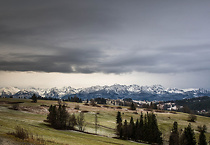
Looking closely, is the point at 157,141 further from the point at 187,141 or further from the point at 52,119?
the point at 52,119

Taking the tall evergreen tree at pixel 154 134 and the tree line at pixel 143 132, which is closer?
the tree line at pixel 143 132

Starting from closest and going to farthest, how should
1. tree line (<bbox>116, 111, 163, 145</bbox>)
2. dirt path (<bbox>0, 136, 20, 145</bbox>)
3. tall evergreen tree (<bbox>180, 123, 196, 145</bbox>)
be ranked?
dirt path (<bbox>0, 136, 20, 145</bbox>) → tall evergreen tree (<bbox>180, 123, 196, 145</bbox>) → tree line (<bbox>116, 111, 163, 145</bbox>)

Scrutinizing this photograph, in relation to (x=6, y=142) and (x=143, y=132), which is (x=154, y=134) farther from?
(x=6, y=142)

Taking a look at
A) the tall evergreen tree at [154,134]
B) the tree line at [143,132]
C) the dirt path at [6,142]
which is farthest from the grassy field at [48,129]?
the tall evergreen tree at [154,134]

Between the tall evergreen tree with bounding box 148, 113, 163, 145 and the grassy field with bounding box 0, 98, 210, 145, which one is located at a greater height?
the grassy field with bounding box 0, 98, 210, 145

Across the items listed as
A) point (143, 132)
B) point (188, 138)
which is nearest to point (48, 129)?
point (143, 132)

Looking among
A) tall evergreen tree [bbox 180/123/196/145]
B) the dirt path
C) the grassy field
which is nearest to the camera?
the dirt path

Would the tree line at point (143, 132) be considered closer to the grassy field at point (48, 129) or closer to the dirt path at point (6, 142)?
the grassy field at point (48, 129)

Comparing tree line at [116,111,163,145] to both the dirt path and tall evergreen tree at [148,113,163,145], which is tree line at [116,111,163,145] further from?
the dirt path

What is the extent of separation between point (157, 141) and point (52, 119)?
2236 inches

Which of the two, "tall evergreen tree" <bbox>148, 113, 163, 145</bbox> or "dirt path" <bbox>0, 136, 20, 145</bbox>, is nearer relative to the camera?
"dirt path" <bbox>0, 136, 20, 145</bbox>

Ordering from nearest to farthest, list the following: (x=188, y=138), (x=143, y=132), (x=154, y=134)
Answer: (x=188, y=138) → (x=154, y=134) → (x=143, y=132)

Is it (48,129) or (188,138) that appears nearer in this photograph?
(48,129)

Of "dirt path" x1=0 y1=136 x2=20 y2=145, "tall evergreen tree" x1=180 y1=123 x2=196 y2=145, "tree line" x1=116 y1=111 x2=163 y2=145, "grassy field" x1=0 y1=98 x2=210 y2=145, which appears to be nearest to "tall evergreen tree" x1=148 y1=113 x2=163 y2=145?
"tree line" x1=116 y1=111 x2=163 y2=145
